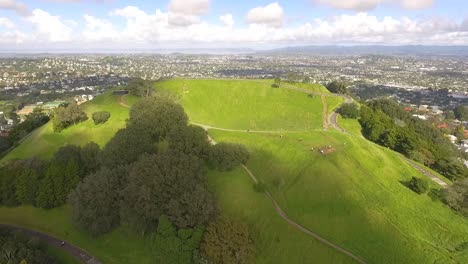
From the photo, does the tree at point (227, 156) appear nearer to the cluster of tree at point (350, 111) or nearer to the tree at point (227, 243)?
the tree at point (227, 243)

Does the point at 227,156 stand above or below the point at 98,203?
above

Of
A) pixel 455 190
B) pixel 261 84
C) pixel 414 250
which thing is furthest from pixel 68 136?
pixel 455 190

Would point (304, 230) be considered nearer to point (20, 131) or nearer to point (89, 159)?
point (89, 159)

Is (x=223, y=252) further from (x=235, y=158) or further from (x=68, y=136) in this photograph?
(x=68, y=136)

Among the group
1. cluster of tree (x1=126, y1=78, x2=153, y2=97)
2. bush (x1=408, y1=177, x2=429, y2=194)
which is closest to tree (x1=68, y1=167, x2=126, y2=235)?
cluster of tree (x1=126, y1=78, x2=153, y2=97)

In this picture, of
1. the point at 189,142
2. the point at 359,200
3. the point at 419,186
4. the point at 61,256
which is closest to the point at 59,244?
the point at 61,256

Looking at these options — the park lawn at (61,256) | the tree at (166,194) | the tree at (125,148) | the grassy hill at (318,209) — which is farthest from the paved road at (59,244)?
the tree at (125,148)

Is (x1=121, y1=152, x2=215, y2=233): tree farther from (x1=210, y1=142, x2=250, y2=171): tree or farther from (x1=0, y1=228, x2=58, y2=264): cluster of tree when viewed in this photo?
(x1=0, y1=228, x2=58, y2=264): cluster of tree
